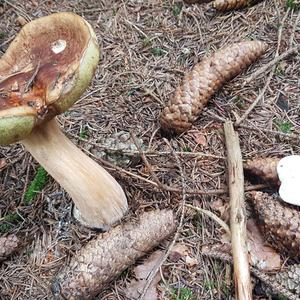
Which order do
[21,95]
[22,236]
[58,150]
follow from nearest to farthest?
[21,95]
[58,150]
[22,236]

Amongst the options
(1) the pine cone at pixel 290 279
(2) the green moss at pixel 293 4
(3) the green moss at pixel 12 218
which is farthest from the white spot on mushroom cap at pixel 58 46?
(2) the green moss at pixel 293 4

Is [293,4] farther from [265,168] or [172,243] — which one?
[172,243]

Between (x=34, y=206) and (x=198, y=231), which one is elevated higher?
(x=34, y=206)

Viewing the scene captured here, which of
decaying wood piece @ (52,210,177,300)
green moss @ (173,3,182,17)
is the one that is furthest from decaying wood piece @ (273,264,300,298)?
green moss @ (173,3,182,17)

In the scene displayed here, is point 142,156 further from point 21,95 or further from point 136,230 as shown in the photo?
point 21,95

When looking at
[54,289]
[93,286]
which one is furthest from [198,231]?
[54,289]

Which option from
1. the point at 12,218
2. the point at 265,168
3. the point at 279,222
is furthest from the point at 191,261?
the point at 12,218
